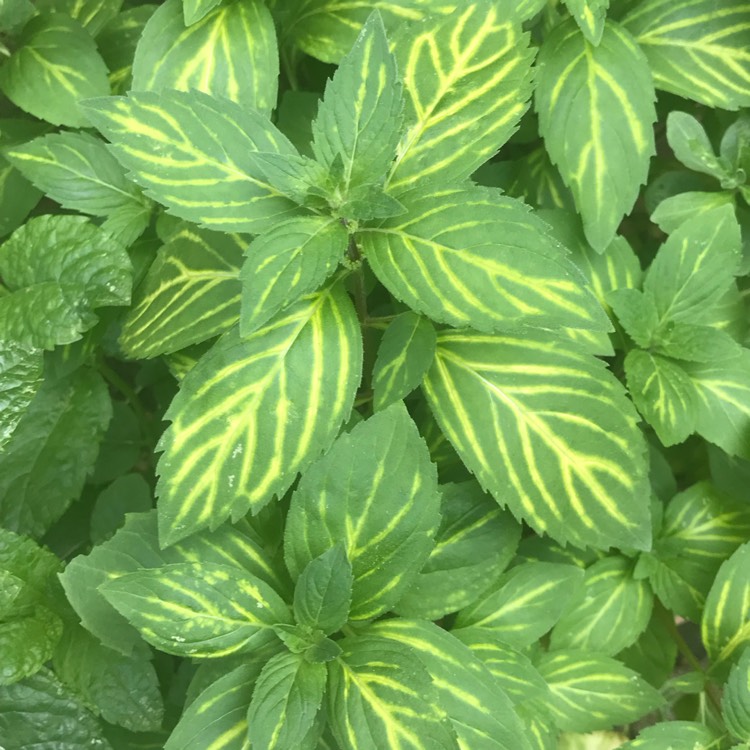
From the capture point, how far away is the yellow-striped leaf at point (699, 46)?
95 centimetres

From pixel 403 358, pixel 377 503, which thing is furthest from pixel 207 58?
pixel 377 503

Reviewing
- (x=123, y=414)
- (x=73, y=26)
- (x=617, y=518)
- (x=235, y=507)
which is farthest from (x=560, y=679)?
(x=73, y=26)

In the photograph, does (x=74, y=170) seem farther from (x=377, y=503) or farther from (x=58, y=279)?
(x=377, y=503)

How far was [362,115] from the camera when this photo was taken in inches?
26.5

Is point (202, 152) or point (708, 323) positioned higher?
point (202, 152)

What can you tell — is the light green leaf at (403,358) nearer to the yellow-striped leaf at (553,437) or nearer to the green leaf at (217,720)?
the yellow-striped leaf at (553,437)

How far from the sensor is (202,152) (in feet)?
2.27

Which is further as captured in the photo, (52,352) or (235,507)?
(52,352)

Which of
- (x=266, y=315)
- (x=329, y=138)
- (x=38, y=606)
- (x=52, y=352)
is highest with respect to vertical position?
(x=329, y=138)

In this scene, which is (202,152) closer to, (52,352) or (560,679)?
(52,352)

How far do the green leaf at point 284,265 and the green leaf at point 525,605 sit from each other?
51 centimetres

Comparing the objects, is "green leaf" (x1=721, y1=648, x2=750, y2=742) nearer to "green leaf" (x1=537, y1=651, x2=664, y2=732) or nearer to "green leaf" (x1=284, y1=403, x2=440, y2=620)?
A: "green leaf" (x1=537, y1=651, x2=664, y2=732)

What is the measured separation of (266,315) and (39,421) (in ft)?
1.86

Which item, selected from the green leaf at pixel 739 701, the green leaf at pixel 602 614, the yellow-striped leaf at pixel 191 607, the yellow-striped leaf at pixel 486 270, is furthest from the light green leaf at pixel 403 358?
the green leaf at pixel 739 701
